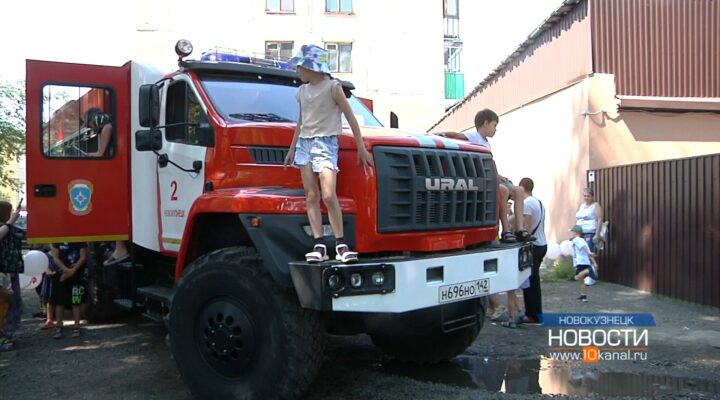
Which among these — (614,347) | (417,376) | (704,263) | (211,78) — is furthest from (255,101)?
(704,263)

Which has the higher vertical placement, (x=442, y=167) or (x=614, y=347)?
(x=442, y=167)

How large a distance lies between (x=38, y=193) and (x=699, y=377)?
624 centimetres

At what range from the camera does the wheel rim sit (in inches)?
162

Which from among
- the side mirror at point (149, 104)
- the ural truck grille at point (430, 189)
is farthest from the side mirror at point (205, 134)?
the ural truck grille at point (430, 189)

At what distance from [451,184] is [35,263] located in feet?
17.1

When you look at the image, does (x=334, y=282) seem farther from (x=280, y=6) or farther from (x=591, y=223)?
(x=280, y=6)

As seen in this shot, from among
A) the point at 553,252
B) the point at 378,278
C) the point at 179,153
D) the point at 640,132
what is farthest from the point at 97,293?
the point at 640,132

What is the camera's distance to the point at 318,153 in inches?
159

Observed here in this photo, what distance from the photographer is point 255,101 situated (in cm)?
520

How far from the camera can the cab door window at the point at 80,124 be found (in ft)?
19.3

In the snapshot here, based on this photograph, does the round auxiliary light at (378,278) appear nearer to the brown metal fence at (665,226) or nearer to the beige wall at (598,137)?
the brown metal fence at (665,226)

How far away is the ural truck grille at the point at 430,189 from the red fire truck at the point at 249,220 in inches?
0.4

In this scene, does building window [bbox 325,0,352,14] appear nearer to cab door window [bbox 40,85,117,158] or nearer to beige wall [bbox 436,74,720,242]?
beige wall [bbox 436,74,720,242]

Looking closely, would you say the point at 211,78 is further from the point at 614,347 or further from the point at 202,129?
the point at 614,347
